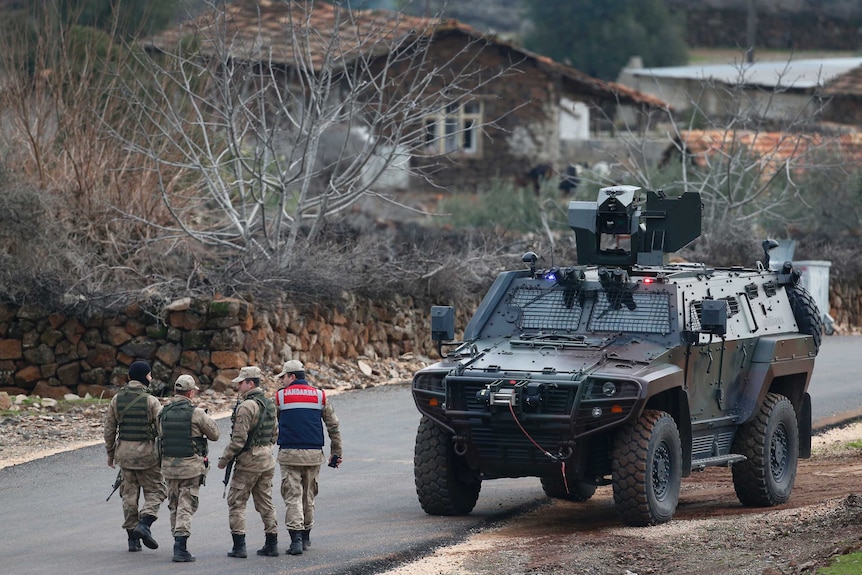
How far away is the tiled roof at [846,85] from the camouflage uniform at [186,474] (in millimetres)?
38781

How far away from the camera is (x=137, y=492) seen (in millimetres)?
10891

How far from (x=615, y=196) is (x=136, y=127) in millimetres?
11078

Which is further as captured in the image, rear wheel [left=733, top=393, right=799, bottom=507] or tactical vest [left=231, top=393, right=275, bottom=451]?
rear wheel [left=733, top=393, right=799, bottom=507]

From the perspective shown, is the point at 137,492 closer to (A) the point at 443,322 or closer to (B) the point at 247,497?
(B) the point at 247,497

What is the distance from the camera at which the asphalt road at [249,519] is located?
33.7 feet

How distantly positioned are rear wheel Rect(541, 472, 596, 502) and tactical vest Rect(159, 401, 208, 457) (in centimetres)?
279

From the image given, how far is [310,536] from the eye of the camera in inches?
440

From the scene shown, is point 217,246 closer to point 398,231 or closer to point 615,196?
point 398,231

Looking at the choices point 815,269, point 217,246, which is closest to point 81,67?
point 217,246

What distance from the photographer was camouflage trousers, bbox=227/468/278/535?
10461 millimetres

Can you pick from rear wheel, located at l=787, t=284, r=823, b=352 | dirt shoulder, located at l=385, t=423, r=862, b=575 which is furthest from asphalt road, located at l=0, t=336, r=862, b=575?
rear wheel, located at l=787, t=284, r=823, b=352

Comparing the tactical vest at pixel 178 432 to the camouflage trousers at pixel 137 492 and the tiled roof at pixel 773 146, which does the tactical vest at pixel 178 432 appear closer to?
the camouflage trousers at pixel 137 492

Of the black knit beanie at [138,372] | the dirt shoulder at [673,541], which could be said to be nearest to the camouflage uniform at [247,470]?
the black knit beanie at [138,372]

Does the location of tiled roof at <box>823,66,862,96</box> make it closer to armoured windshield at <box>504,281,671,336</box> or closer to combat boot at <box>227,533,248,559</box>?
armoured windshield at <box>504,281,671,336</box>
